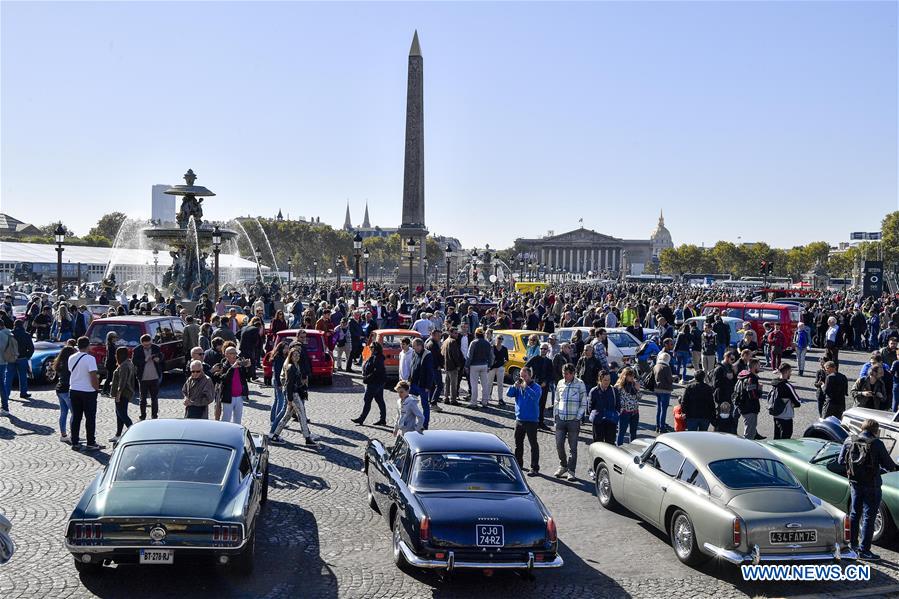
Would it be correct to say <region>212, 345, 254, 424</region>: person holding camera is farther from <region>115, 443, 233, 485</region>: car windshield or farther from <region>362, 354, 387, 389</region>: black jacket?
<region>115, 443, 233, 485</region>: car windshield

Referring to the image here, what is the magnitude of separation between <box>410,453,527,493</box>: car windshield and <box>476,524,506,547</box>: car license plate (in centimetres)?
75

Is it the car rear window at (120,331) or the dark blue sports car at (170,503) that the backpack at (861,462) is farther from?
the car rear window at (120,331)

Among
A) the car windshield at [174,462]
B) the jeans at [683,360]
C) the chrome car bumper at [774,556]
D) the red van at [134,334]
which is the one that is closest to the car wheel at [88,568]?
the car windshield at [174,462]

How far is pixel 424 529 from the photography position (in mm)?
8156

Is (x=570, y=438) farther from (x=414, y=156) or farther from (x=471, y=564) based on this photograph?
(x=414, y=156)

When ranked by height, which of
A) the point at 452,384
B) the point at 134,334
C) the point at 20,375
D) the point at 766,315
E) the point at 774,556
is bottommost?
the point at 774,556

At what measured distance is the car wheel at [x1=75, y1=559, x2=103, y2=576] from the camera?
8040mm

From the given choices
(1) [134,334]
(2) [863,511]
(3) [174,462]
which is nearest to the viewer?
(3) [174,462]

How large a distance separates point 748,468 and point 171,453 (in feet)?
19.5

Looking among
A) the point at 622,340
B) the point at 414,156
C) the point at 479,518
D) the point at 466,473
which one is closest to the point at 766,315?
the point at 622,340

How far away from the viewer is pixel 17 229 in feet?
578

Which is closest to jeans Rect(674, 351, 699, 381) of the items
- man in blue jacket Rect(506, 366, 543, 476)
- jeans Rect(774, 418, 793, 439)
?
jeans Rect(774, 418, 793, 439)

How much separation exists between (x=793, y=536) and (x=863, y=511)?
1.71m

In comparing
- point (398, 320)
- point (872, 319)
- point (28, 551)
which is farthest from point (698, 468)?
point (872, 319)
